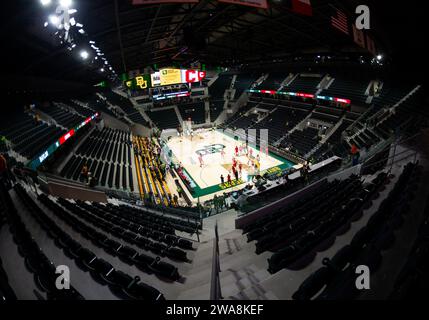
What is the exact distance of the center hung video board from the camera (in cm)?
3328

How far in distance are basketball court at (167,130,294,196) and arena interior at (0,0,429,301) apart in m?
0.22

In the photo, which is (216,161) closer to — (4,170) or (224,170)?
(224,170)

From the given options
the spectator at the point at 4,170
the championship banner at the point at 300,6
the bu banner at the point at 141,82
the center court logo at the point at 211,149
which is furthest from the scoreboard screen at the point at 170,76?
the championship banner at the point at 300,6

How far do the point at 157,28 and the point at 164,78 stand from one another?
16.8 metres

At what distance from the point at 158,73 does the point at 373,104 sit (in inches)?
1161

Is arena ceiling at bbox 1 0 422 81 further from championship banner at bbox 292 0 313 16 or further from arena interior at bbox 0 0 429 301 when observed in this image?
championship banner at bbox 292 0 313 16

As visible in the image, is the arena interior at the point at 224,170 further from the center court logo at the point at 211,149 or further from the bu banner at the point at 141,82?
the center court logo at the point at 211,149

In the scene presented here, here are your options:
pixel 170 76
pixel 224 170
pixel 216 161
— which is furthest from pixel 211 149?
pixel 170 76

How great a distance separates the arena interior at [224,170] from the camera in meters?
4.11

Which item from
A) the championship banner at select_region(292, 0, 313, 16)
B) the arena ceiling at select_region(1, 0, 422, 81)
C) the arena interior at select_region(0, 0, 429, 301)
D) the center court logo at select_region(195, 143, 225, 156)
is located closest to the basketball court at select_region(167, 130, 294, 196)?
the center court logo at select_region(195, 143, 225, 156)

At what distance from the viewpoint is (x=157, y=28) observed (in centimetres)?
1861

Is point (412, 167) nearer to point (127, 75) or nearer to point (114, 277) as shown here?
point (114, 277)

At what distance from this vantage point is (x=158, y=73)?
3431 centimetres
